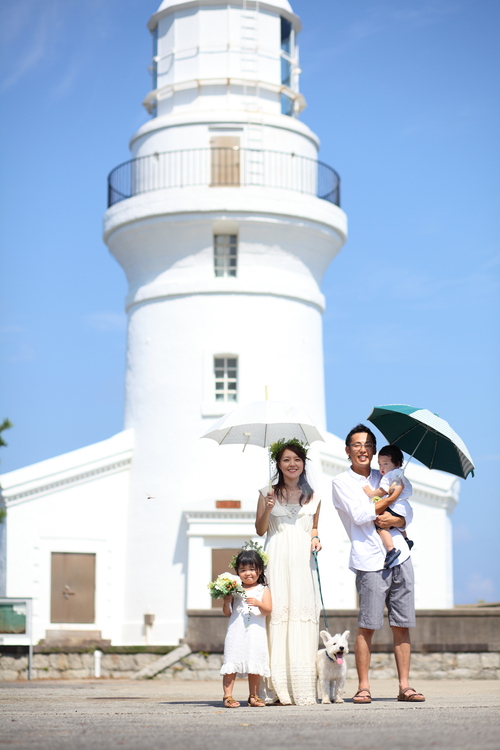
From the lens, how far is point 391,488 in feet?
29.9

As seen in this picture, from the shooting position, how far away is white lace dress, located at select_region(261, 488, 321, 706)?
9.06 metres

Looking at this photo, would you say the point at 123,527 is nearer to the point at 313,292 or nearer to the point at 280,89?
the point at 313,292

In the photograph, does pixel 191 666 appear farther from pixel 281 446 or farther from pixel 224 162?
pixel 224 162

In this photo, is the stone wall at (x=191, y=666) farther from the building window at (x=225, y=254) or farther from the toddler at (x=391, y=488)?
the building window at (x=225, y=254)

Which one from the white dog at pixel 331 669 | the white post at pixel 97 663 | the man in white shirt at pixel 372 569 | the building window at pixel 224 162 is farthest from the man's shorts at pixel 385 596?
the building window at pixel 224 162

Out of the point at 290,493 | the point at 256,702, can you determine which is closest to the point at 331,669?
the point at 256,702

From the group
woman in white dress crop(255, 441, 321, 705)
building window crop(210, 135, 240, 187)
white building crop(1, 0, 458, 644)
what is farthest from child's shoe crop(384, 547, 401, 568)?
building window crop(210, 135, 240, 187)

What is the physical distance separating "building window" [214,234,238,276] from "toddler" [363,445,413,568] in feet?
50.7

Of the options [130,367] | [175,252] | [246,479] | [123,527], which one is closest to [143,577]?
[123,527]

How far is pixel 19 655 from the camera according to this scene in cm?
1864

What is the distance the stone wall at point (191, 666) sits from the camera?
630 inches

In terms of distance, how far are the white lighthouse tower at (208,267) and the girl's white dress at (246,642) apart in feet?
45.4

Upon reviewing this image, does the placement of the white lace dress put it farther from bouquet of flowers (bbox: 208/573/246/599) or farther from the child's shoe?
the child's shoe

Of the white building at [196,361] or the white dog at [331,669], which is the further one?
the white building at [196,361]
